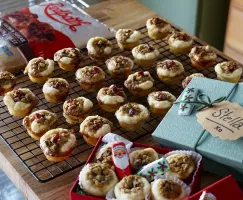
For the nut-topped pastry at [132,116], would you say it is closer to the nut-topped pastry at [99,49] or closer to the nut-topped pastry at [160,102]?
the nut-topped pastry at [160,102]

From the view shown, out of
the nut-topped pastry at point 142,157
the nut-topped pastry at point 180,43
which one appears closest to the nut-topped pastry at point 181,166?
the nut-topped pastry at point 142,157

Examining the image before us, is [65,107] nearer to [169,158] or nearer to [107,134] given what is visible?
[107,134]

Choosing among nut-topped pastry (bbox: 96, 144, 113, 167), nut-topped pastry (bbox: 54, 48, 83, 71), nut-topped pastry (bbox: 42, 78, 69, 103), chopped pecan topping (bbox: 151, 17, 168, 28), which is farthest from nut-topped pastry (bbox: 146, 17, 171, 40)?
nut-topped pastry (bbox: 96, 144, 113, 167)

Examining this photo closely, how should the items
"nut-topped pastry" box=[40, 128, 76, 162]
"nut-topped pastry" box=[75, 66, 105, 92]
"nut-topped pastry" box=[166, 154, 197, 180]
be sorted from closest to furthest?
"nut-topped pastry" box=[166, 154, 197, 180] → "nut-topped pastry" box=[40, 128, 76, 162] → "nut-topped pastry" box=[75, 66, 105, 92]

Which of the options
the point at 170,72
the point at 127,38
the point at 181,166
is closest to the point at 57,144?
the point at 181,166

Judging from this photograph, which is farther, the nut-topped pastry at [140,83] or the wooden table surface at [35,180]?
the nut-topped pastry at [140,83]

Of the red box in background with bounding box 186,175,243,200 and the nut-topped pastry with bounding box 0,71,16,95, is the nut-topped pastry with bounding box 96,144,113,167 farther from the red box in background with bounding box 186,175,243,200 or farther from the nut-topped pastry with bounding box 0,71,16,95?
the nut-topped pastry with bounding box 0,71,16,95

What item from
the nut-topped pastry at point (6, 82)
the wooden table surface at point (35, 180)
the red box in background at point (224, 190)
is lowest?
the wooden table surface at point (35, 180)
